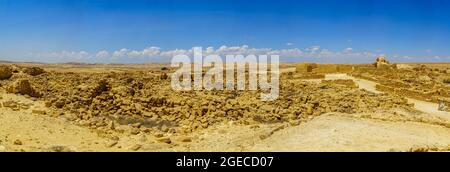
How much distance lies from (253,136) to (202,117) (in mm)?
3437

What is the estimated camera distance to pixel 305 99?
17.1 metres

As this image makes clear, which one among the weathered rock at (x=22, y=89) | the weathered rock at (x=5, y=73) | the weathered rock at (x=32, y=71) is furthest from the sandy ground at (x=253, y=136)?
the weathered rock at (x=32, y=71)

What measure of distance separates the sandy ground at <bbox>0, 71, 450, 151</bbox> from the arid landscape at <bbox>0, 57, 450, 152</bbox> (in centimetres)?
2

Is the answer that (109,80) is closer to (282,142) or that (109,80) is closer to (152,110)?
(152,110)

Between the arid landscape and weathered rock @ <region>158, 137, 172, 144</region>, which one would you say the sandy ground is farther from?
weathered rock @ <region>158, 137, 172, 144</region>

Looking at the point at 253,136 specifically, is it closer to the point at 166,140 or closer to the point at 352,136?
the point at 166,140

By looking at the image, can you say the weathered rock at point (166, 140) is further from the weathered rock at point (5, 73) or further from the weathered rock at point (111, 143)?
the weathered rock at point (5, 73)

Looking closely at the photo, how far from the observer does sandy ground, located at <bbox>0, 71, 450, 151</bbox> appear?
33.1ft

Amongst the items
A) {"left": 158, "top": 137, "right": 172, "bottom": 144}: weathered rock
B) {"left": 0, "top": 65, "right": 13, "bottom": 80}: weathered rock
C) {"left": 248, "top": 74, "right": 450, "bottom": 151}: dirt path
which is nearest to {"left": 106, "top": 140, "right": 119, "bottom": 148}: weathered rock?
{"left": 158, "top": 137, "right": 172, "bottom": 144}: weathered rock

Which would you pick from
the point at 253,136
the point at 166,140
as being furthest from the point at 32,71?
the point at 253,136

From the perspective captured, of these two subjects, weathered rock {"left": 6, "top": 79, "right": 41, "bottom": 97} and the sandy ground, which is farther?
weathered rock {"left": 6, "top": 79, "right": 41, "bottom": 97}

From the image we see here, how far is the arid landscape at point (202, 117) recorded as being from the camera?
10648 mm
